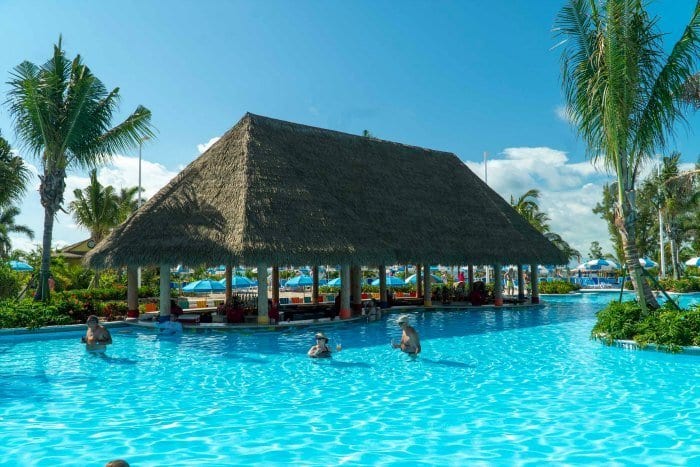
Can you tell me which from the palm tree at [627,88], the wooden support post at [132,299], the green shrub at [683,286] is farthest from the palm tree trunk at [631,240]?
the green shrub at [683,286]

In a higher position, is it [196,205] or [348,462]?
[196,205]

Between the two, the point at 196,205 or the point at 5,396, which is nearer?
the point at 5,396

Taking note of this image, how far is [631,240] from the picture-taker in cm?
→ 1538

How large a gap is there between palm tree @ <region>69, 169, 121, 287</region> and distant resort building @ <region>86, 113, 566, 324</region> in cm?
2028

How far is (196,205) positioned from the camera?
20.2m

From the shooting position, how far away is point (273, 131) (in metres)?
23.9

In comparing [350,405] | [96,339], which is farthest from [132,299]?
[350,405]

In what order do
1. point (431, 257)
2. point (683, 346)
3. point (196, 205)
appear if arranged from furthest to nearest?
point (431, 257) < point (196, 205) < point (683, 346)

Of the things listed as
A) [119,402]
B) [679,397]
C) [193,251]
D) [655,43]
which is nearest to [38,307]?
[193,251]

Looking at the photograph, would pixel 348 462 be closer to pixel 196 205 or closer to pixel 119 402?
pixel 119 402

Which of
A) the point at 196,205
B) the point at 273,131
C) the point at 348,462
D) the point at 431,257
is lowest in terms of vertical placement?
the point at 348,462

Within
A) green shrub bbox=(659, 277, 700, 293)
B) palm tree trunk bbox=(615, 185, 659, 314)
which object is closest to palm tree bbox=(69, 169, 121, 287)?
palm tree trunk bbox=(615, 185, 659, 314)

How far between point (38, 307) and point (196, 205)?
654 cm

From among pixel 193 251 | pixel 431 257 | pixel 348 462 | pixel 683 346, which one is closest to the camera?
pixel 348 462
